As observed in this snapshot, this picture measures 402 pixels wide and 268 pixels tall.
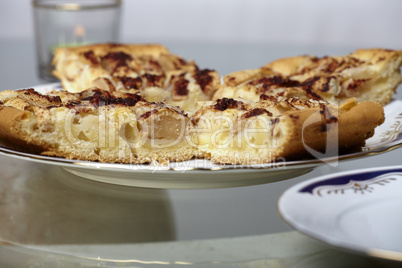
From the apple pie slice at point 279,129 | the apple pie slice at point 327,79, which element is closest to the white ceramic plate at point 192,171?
the apple pie slice at point 279,129

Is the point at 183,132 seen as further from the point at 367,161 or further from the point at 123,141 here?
the point at 367,161

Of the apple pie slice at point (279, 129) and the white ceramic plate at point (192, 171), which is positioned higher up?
the apple pie slice at point (279, 129)

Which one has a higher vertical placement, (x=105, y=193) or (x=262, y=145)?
(x=262, y=145)

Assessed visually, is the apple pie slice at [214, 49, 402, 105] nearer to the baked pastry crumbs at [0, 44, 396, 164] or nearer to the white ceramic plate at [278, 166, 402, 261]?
the baked pastry crumbs at [0, 44, 396, 164]

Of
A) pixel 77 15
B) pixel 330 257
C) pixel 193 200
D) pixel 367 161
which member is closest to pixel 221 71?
pixel 77 15

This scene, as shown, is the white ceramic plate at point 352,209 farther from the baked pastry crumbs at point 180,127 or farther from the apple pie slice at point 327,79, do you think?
the apple pie slice at point 327,79

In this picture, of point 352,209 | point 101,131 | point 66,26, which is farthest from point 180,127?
point 66,26

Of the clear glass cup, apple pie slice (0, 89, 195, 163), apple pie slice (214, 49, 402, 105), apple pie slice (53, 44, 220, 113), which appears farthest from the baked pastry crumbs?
the clear glass cup

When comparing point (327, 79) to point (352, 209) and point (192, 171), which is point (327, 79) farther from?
point (352, 209)
